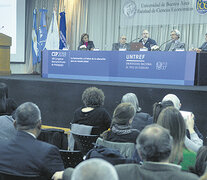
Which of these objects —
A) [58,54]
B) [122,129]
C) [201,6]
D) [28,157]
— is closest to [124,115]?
[122,129]

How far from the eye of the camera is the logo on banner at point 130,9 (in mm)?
9242

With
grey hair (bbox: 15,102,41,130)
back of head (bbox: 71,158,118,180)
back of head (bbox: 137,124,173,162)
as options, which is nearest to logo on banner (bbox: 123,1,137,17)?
grey hair (bbox: 15,102,41,130)

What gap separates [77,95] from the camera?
18.1 feet

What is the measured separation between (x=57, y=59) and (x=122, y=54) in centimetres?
139

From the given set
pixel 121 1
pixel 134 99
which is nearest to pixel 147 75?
pixel 134 99

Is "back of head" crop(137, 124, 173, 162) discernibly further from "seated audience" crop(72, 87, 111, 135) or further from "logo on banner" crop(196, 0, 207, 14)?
"logo on banner" crop(196, 0, 207, 14)

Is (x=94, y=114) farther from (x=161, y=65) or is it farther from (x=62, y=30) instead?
(x=62, y=30)

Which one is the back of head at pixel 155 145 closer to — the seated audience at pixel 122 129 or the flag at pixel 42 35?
the seated audience at pixel 122 129

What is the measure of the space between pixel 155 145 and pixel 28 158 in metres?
0.81

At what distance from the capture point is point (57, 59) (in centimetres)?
633

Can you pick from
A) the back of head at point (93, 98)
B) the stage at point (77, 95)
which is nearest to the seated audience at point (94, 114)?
the back of head at point (93, 98)

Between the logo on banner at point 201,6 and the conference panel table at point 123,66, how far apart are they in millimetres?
3545

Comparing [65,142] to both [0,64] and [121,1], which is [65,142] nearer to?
[0,64]

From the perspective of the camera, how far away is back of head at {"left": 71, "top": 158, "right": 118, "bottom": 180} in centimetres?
106
